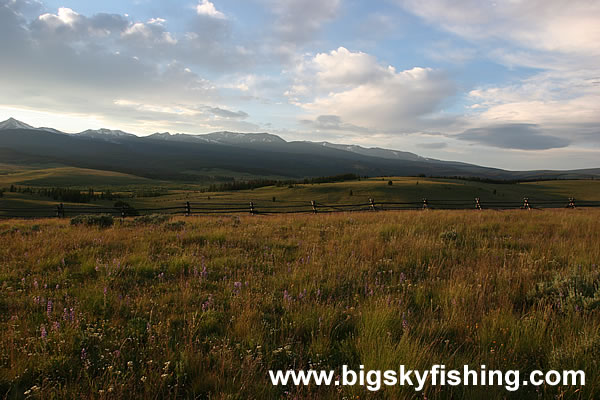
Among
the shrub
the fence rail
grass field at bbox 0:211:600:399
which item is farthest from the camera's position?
the fence rail

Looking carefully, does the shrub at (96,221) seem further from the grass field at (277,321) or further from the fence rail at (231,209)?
the fence rail at (231,209)

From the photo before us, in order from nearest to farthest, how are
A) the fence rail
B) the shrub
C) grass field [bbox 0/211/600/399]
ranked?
grass field [bbox 0/211/600/399]
the shrub
the fence rail

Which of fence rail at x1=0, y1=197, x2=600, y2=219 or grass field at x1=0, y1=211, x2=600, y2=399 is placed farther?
fence rail at x1=0, y1=197, x2=600, y2=219

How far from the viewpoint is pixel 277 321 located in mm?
3826

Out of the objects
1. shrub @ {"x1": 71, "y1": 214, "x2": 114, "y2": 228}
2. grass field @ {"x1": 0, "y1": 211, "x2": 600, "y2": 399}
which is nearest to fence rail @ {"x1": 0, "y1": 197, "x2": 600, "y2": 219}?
shrub @ {"x1": 71, "y1": 214, "x2": 114, "y2": 228}

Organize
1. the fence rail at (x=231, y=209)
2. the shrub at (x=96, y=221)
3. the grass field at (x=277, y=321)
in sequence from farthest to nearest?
the fence rail at (x=231, y=209) < the shrub at (x=96, y=221) < the grass field at (x=277, y=321)

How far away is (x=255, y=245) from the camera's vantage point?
27.5 feet

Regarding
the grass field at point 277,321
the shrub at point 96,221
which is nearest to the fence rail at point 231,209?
the shrub at point 96,221

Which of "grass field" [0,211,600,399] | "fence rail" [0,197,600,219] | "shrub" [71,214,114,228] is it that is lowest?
"fence rail" [0,197,600,219]

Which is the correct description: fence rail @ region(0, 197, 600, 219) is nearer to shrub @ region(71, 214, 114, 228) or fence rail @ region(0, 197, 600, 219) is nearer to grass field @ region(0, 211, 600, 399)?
shrub @ region(71, 214, 114, 228)

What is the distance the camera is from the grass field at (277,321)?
2.65 meters

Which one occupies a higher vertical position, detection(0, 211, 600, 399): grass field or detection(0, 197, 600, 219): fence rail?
detection(0, 211, 600, 399): grass field

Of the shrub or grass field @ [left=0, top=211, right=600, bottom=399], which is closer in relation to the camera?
grass field @ [left=0, top=211, right=600, bottom=399]

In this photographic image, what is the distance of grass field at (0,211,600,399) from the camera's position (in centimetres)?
265
